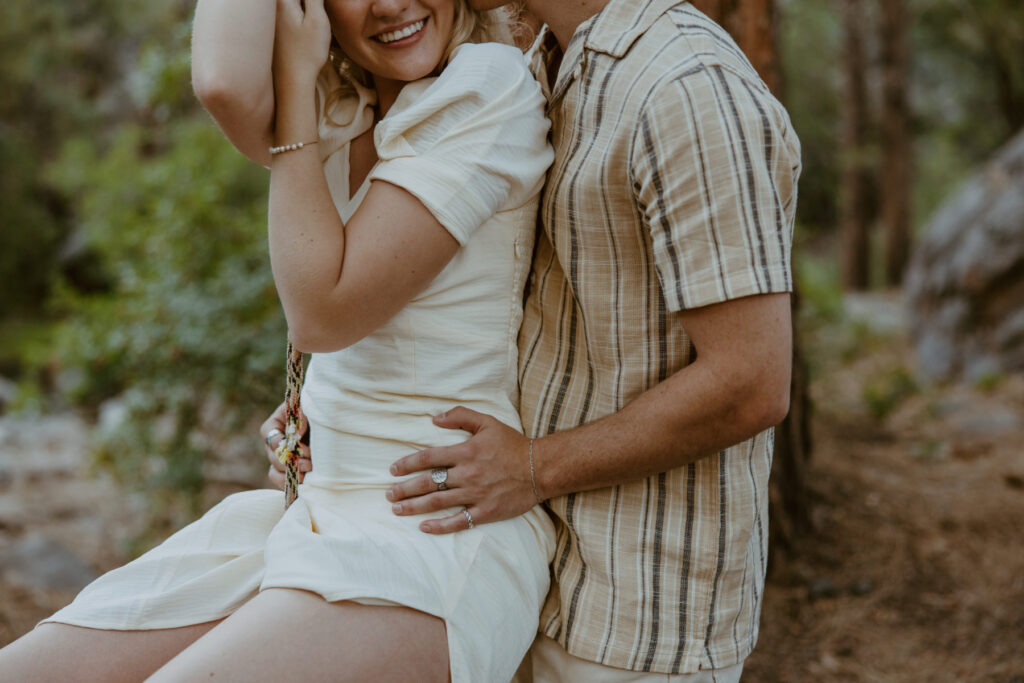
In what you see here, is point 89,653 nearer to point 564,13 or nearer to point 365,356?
point 365,356

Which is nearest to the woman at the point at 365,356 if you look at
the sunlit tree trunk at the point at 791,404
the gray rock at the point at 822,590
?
the sunlit tree trunk at the point at 791,404

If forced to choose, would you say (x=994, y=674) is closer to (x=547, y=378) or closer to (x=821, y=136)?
(x=547, y=378)

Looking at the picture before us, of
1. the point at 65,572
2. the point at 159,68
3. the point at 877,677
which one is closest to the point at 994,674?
the point at 877,677

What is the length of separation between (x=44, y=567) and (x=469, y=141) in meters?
3.50

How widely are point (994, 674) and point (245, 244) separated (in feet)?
12.0

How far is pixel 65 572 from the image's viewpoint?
4027mm

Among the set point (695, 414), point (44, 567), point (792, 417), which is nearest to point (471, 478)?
point (695, 414)

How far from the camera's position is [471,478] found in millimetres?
1492

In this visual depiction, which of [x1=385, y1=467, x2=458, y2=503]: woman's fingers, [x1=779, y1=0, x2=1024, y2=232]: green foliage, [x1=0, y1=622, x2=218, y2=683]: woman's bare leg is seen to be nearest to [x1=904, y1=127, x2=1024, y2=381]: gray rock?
[x1=779, y1=0, x2=1024, y2=232]: green foliage

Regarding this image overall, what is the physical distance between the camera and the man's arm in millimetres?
1383

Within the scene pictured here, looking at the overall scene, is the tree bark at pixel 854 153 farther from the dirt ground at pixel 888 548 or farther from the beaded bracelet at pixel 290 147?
the beaded bracelet at pixel 290 147

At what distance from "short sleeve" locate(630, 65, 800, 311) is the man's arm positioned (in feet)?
0.15

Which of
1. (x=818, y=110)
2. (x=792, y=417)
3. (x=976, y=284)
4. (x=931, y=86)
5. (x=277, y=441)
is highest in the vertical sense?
(x=277, y=441)

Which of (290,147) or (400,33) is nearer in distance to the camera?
(290,147)
